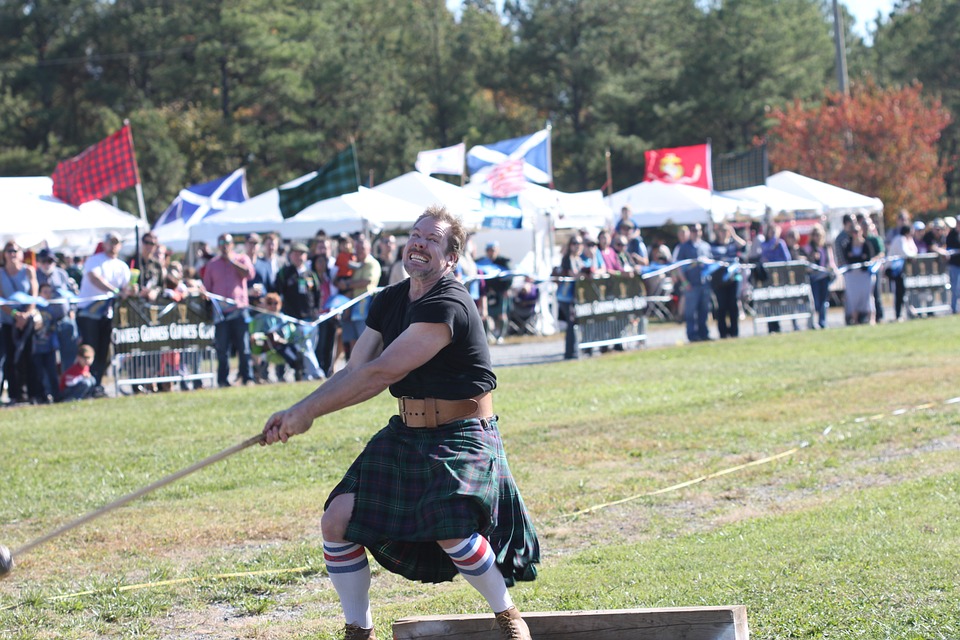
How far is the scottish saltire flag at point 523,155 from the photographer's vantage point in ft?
70.5

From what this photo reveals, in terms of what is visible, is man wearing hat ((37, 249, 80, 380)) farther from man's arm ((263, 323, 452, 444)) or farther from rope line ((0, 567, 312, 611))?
man's arm ((263, 323, 452, 444))

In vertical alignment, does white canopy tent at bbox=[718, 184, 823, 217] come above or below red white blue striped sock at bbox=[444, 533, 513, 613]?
above

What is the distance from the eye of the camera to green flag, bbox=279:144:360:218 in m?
17.3

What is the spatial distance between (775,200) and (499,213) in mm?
10563

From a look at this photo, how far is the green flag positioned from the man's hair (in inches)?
499

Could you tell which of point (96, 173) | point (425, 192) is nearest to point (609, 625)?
point (96, 173)

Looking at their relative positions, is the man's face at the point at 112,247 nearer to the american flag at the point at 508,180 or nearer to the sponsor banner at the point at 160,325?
the sponsor banner at the point at 160,325

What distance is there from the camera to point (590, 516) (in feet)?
23.8

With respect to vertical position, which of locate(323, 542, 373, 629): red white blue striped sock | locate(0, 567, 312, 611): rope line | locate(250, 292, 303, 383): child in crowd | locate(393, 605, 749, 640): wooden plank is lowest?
locate(0, 567, 312, 611): rope line

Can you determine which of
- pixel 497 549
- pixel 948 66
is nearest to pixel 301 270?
pixel 497 549

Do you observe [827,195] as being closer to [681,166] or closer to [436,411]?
[681,166]

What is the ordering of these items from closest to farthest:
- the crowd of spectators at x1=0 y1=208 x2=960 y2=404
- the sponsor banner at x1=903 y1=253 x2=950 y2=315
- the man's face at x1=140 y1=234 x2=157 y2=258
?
the crowd of spectators at x1=0 y1=208 x2=960 y2=404 < the man's face at x1=140 y1=234 x2=157 y2=258 < the sponsor banner at x1=903 y1=253 x2=950 y2=315

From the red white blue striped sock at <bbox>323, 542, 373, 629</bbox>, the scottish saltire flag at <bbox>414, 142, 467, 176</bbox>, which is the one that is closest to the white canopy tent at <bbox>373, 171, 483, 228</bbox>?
the scottish saltire flag at <bbox>414, 142, 467, 176</bbox>

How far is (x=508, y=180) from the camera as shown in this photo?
20.4m
